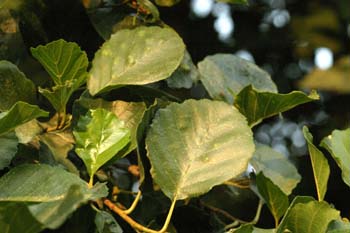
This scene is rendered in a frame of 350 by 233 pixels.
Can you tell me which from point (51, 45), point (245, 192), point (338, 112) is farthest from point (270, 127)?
point (51, 45)

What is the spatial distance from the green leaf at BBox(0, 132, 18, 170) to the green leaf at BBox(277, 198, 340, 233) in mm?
195

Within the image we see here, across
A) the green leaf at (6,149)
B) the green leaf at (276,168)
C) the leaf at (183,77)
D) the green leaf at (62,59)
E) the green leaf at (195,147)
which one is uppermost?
the green leaf at (62,59)

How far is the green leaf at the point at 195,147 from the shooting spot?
503 mm

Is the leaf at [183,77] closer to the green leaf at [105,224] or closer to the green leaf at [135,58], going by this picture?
the green leaf at [135,58]

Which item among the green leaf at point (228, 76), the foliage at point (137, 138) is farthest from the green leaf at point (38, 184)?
the green leaf at point (228, 76)

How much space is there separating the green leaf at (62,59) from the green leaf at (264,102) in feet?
0.45

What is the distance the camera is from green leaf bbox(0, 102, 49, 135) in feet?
1.37

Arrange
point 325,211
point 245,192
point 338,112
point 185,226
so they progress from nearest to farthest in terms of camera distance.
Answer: point 325,211, point 185,226, point 245,192, point 338,112

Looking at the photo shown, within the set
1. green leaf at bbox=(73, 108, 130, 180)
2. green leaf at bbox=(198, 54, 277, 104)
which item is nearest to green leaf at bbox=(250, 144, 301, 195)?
green leaf at bbox=(198, 54, 277, 104)

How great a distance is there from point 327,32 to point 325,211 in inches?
46.6

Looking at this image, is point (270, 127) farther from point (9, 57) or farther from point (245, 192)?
point (9, 57)

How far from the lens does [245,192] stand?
93cm

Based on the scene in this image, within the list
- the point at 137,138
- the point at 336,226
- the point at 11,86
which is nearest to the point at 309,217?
the point at 336,226

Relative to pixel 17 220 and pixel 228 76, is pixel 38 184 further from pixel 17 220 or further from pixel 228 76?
pixel 228 76
